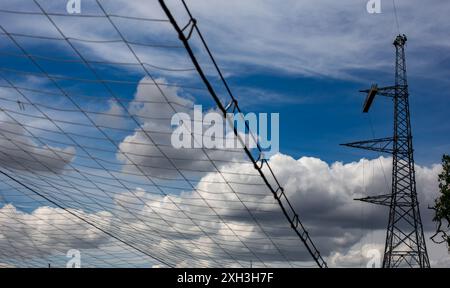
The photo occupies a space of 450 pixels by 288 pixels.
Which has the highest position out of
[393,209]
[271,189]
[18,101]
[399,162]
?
[399,162]

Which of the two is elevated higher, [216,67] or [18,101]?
[18,101]

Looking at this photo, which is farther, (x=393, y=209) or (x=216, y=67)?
(x=393, y=209)

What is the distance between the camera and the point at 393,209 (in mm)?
36125

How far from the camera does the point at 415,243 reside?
35281mm
